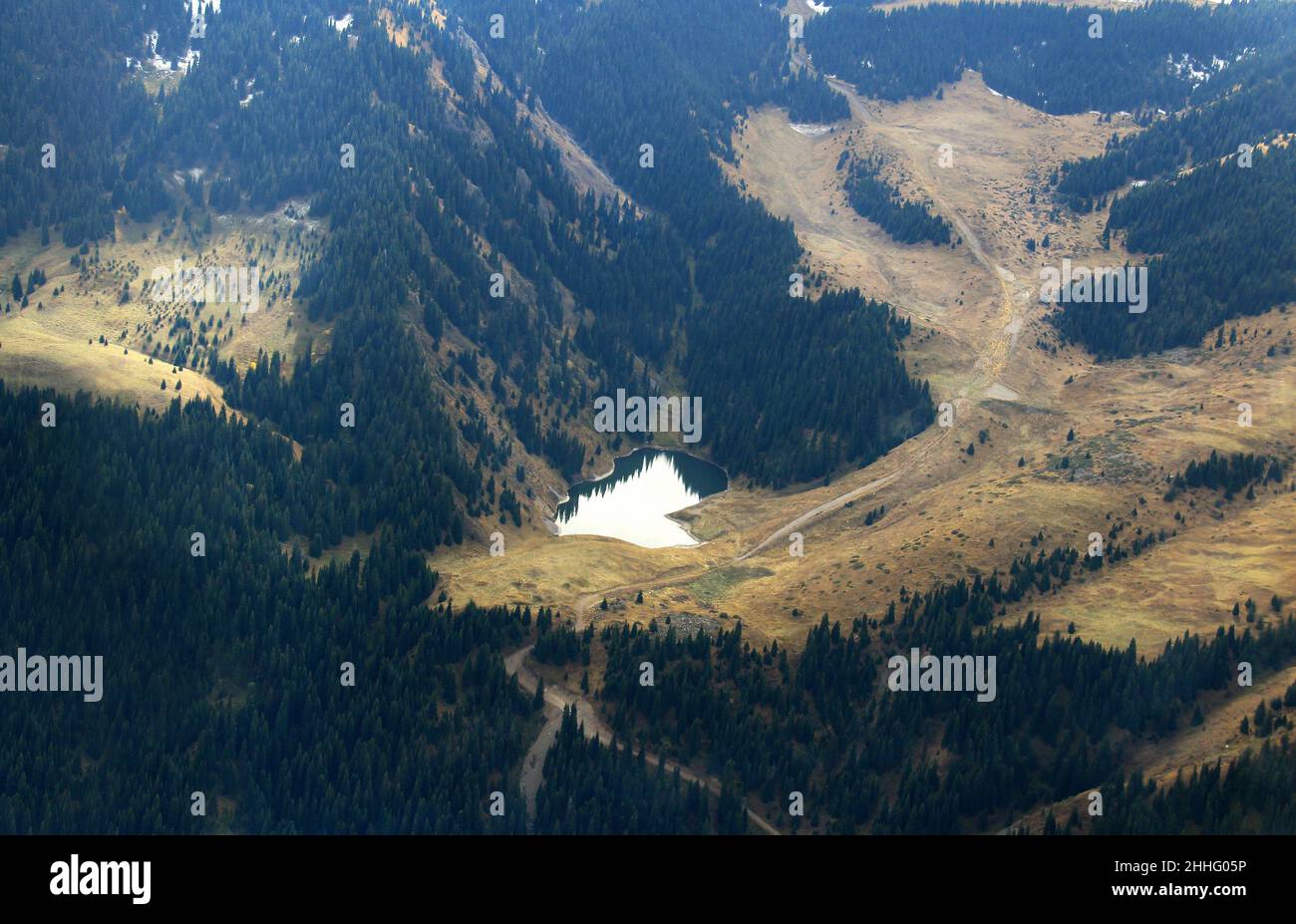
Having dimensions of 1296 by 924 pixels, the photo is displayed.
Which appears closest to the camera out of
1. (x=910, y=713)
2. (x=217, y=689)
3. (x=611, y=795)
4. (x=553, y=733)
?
(x=611, y=795)

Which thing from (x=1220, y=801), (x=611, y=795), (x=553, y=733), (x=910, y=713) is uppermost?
(x=910, y=713)

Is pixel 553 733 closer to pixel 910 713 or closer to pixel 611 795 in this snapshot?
pixel 611 795

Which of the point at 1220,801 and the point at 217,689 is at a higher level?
the point at 217,689

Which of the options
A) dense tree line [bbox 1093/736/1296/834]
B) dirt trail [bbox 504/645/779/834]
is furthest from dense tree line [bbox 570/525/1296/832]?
dense tree line [bbox 1093/736/1296/834]

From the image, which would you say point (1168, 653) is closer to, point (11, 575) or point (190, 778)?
point (190, 778)

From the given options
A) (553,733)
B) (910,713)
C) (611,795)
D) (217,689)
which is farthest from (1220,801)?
(217,689)

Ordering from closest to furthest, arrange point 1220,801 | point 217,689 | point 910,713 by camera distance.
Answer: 1. point 1220,801
2. point 910,713
3. point 217,689

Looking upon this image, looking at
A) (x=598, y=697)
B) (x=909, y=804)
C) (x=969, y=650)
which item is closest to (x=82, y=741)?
(x=598, y=697)

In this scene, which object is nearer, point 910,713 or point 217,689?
point 910,713
